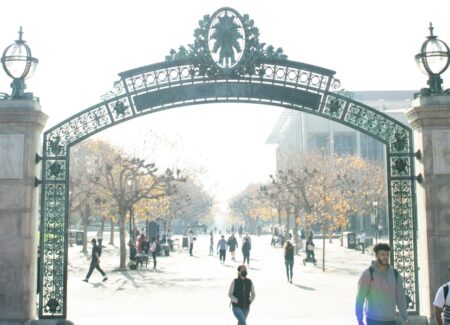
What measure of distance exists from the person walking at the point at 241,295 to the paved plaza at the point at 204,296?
8.48 feet

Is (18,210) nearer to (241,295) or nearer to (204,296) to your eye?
(241,295)

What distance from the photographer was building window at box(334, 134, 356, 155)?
85.0m

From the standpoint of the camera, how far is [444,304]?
24.2 ft

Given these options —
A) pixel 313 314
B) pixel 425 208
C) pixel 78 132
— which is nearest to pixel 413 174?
pixel 425 208

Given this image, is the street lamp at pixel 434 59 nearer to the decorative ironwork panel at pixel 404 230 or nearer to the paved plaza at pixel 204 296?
the decorative ironwork panel at pixel 404 230

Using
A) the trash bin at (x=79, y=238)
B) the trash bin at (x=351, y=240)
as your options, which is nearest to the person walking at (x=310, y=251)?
the trash bin at (x=351, y=240)

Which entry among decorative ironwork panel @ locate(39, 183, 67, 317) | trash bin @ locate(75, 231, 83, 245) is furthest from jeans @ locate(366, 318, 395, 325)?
trash bin @ locate(75, 231, 83, 245)

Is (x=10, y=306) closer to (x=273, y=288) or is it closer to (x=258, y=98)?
(x=258, y=98)

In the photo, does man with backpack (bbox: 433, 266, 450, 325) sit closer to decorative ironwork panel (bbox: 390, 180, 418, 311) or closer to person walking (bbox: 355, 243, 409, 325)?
person walking (bbox: 355, 243, 409, 325)

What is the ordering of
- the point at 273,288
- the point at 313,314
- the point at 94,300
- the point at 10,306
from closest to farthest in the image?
the point at 10,306 → the point at 313,314 → the point at 94,300 → the point at 273,288

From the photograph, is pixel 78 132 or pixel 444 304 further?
pixel 78 132

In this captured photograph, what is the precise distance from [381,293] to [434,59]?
18.5 feet

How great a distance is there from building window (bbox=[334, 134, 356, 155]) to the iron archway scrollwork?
74.4 meters

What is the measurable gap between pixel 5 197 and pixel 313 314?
7.17 m
